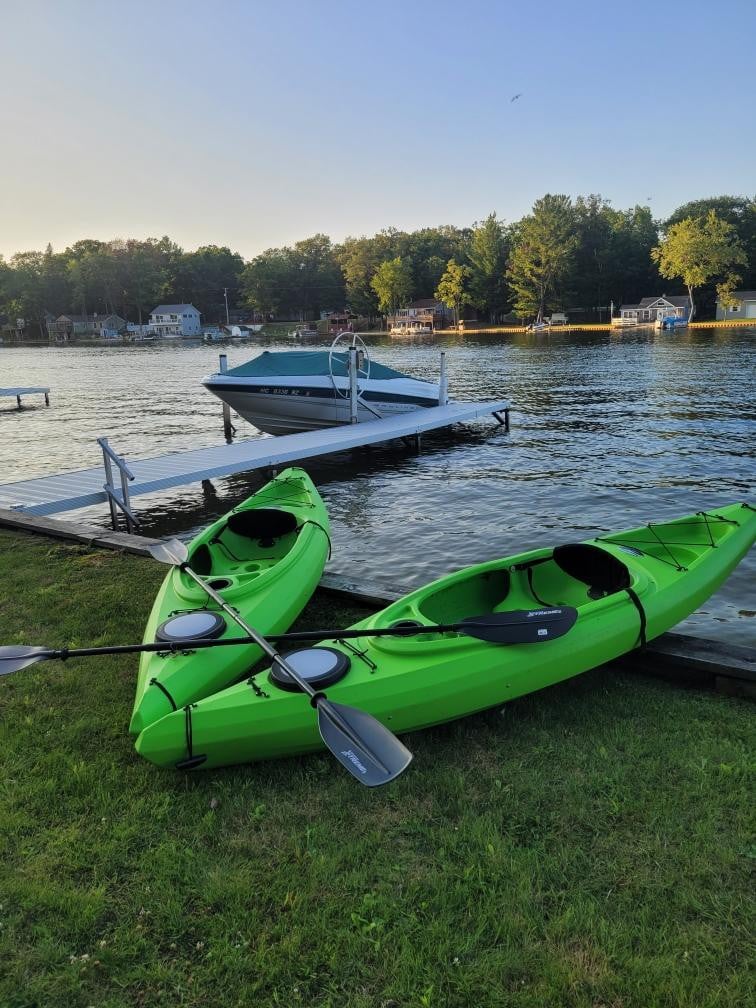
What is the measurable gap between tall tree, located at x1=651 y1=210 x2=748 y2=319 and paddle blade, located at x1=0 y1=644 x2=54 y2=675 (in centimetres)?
8339

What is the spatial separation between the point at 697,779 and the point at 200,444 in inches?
652

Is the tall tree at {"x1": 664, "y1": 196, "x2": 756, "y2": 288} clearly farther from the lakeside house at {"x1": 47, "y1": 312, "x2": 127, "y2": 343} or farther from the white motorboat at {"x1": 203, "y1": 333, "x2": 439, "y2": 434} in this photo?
the lakeside house at {"x1": 47, "y1": 312, "x2": 127, "y2": 343}

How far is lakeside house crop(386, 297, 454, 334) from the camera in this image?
332 ft

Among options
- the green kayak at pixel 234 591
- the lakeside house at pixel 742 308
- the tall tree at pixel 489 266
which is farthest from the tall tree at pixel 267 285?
the green kayak at pixel 234 591

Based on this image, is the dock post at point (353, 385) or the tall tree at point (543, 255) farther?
the tall tree at point (543, 255)

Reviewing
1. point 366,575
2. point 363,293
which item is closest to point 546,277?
point 363,293

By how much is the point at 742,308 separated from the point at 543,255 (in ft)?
81.2

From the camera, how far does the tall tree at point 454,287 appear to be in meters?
95.5

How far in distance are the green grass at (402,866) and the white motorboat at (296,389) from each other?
12495 millimetres

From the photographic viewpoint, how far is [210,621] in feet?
15.9

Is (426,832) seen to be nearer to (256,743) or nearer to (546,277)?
(256,743)

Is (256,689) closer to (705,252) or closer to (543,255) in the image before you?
(705,252)

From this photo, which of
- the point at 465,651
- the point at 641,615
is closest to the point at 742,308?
the point at 641,615

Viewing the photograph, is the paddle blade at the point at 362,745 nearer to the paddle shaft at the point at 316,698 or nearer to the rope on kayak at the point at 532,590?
the paddle shaft at the point at 316,698
